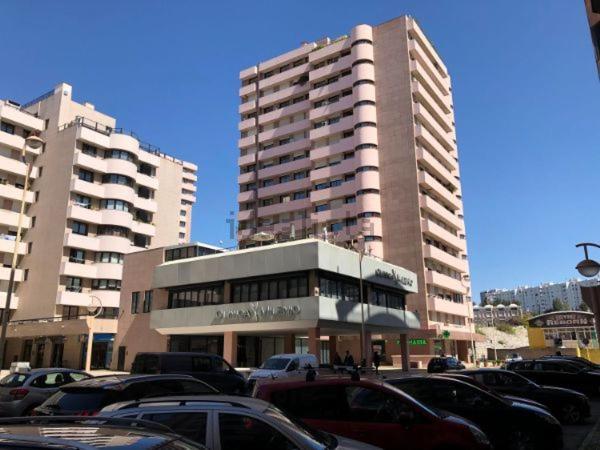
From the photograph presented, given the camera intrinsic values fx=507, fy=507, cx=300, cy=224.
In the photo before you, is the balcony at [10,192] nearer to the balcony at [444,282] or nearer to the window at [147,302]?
the window at [147,302]

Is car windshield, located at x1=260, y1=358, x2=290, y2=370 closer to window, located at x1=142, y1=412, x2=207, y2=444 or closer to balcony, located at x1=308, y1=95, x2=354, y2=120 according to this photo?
window, located at x1=142, y1=412, x2=207, y2=444

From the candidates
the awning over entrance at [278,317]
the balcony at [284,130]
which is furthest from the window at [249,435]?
the balcony at [284,130]

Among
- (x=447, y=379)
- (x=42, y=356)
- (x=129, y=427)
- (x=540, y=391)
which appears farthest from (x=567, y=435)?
(x=42, y=356)

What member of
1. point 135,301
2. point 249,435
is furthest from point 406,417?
point 135,301

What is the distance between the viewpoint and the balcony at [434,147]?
202 feet

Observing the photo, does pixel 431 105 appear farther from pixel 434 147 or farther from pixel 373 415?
pixel 373 415

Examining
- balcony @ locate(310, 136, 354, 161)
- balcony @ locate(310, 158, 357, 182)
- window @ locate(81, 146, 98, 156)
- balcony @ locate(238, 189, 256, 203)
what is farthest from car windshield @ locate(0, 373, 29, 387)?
balcony @ locate(238, 189, 256, 203)

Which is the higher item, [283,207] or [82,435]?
[283,207]

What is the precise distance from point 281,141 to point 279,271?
3928 cm

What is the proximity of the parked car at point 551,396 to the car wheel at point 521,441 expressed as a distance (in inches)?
180

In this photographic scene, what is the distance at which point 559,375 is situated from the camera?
19938 mm

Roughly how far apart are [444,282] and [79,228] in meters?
42.6

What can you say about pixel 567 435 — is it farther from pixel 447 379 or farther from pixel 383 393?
pixel 383 393

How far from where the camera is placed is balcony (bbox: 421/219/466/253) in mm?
58594
